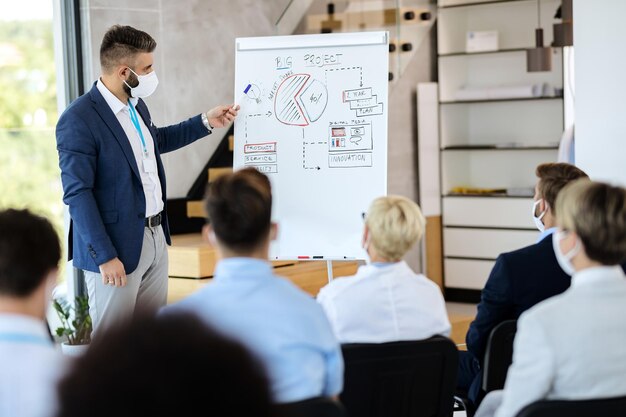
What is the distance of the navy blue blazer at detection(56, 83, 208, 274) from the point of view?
3.50 meters

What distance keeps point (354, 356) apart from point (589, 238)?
2.15 feet

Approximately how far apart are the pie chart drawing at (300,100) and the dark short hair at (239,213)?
212 centimetres

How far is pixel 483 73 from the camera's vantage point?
8086 millimetres

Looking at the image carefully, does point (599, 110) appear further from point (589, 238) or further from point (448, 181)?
point (448, 181)

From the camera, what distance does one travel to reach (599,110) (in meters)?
4.39

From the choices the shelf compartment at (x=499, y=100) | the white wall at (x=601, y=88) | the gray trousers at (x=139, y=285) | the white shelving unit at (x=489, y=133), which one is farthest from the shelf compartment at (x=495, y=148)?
the gray trousers at (x=139, y=285)

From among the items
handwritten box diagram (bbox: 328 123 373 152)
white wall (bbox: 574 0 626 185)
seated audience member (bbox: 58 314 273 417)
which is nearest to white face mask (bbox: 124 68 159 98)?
handwritten box diagram (bbox: 328 123 373 152)

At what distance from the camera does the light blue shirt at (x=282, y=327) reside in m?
1.91

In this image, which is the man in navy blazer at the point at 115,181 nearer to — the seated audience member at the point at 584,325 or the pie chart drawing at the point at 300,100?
the pie chart drawing at the point at 300,100

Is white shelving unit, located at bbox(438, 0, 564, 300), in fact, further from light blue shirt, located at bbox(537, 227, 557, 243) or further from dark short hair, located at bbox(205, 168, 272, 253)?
dark short hair, located at bbox(205, 168, 272, 253)

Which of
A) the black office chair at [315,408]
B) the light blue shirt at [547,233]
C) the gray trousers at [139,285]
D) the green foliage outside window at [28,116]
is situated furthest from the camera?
the green foliage outside window at [28,116]

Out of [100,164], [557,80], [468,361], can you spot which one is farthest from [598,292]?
[557,80]

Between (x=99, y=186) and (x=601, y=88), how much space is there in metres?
2.38

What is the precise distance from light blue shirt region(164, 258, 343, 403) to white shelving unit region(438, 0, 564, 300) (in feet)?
18.8
